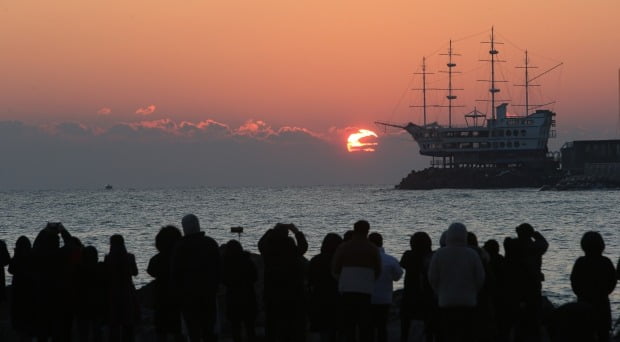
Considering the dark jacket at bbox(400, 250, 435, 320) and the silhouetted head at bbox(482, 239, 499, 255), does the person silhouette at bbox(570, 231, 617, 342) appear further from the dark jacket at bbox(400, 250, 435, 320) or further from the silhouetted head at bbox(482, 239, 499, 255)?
the dark jacket at bbox(400, 250, 435, 320)

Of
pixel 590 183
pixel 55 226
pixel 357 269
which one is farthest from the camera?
pixel 590 183

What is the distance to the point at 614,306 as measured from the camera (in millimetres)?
19828

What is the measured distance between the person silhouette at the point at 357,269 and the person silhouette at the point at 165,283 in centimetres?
152

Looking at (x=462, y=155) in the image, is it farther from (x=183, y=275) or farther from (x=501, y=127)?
(x=183, y=275)

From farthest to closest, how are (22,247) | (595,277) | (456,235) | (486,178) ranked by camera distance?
(486,178) → (22,247) → (595,277) → (456,235)

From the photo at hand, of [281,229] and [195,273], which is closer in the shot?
[195,273]

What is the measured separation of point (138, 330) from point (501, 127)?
524 ft

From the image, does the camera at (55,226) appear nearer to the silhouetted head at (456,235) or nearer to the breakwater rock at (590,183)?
the silhouetted head at (456,235)

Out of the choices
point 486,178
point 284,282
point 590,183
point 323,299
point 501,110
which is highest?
point 501,110

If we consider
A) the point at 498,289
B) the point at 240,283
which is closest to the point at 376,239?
the point at 498,289

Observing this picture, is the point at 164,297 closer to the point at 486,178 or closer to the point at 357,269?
the point at 357,269

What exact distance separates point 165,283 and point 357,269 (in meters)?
1.81

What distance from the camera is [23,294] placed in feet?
36.9

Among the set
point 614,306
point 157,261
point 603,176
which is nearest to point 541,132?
point 603,176
